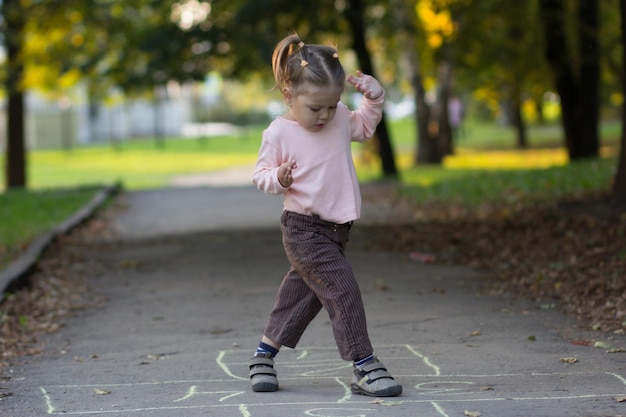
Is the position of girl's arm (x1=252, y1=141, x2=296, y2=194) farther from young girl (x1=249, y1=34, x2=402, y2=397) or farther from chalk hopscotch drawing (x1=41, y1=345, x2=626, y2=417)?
chalk hopscotch drawing (x1=41, y1=345, x2=626, y2=417)

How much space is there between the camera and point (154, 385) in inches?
233

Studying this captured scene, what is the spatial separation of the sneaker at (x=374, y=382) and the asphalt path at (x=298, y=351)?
0.19ft

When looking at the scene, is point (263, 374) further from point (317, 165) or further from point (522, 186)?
point (522, 186)

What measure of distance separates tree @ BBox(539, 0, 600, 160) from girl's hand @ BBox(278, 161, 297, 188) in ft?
48.4

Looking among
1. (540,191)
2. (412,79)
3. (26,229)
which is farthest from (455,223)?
(412,79)

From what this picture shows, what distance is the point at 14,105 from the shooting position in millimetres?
24172

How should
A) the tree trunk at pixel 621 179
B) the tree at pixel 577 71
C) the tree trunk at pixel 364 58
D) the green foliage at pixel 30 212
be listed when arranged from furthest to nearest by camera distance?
1. the tree at pixel 577 71
2. the tree trunk at pixel 364 58
3. the green foliage at pixel 30 212
4. the tree trunk at pixel 621 179

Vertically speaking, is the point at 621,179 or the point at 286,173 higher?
the point at 286,173

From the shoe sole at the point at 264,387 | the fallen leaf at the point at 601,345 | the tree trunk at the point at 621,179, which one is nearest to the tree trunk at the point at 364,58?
the tree trunk at the point at 621,179

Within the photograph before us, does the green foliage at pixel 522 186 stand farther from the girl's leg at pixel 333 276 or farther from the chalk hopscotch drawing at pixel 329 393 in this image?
the girl's leg at pixel 333 276

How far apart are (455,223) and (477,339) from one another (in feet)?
20.6

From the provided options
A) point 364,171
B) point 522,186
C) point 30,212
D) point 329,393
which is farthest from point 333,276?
point 364,171

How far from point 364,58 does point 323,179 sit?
1592cm

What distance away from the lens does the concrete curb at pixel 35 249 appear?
9438 mm
